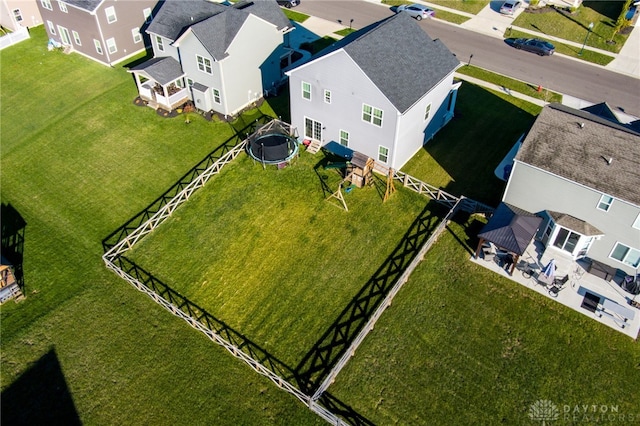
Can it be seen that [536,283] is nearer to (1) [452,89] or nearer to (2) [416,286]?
(2) [416,286]

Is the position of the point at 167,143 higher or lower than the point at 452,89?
lower

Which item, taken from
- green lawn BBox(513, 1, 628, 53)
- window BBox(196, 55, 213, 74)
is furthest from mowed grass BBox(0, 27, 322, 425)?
green lawn BBox(513, 1, 628, 53)

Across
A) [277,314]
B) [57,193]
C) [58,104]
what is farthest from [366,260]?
[58,104]

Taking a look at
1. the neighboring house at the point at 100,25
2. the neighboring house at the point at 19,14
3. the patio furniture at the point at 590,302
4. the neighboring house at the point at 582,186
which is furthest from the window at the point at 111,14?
the patio furniture at the point at 590,302

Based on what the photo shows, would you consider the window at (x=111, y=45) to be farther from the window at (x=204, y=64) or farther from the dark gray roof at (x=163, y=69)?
the window at (x=204, y=64)

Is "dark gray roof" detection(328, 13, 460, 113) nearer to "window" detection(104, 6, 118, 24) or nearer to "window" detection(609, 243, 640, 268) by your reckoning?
"window" detection(609, 243, 640, 268)
